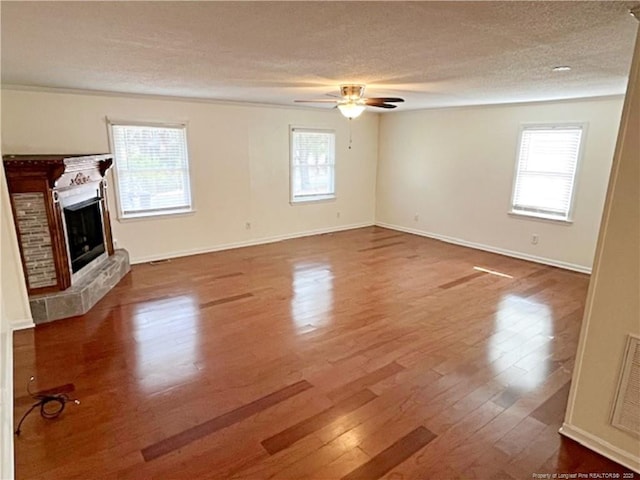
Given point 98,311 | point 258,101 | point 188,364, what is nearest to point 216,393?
point 188,364

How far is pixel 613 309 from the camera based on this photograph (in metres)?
2.02

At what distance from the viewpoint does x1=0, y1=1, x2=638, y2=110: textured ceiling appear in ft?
5.97

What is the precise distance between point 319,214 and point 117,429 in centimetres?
545

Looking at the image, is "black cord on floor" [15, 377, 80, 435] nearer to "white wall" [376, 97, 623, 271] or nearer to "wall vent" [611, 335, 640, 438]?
"wall vent" [611, 335, 640, 438]

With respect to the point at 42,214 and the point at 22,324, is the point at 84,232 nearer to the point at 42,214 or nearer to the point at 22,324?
the point at 42,214

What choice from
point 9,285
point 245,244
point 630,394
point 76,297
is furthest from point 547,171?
point 9,285

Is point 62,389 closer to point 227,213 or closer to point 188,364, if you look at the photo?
point 188,364

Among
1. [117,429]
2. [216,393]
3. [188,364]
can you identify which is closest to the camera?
[117,429]

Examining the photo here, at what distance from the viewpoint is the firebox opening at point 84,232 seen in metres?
4.03

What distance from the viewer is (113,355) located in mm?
3109

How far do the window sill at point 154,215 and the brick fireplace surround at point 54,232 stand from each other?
94 centimetres

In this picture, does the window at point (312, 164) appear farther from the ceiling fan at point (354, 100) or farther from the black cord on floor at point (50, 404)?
the black cord on floor at point (50, 404)

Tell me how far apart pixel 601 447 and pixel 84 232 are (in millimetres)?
4945

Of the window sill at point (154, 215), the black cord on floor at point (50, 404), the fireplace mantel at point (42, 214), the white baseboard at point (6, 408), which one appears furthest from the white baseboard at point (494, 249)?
the white baseboard at point (6, 408)
